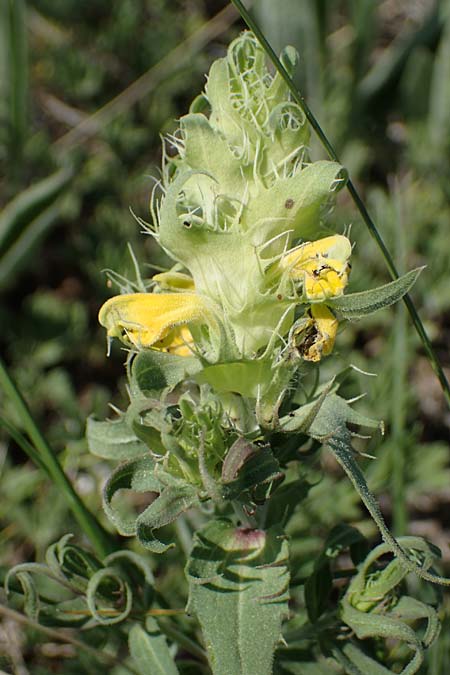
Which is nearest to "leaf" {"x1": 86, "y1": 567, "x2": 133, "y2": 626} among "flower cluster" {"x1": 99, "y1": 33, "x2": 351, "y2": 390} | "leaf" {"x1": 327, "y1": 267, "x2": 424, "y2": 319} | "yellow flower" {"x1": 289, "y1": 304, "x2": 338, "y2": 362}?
"flower cluster" {"x1": 99, "y1": 33, "x2": 351, "y2": 390}

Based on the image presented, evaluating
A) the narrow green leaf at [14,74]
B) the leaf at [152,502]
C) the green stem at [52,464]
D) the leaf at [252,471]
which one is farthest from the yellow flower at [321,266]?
the narrow green leaf at [14,74]

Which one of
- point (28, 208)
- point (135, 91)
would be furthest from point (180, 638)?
point (135, 91)

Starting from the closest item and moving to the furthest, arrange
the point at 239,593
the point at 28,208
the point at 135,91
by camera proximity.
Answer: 1. the point at 239,593
2. the point at 28,208
3. the point at 135,91

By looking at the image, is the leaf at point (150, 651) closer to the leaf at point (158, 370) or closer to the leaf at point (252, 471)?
the leaf at point (252, 471)

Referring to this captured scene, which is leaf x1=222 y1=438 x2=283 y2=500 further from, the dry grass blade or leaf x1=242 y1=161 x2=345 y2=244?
the dry grass blade

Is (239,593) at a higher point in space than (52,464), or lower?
lower

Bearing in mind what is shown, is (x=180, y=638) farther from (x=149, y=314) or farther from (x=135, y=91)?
(x=135, y=91)
